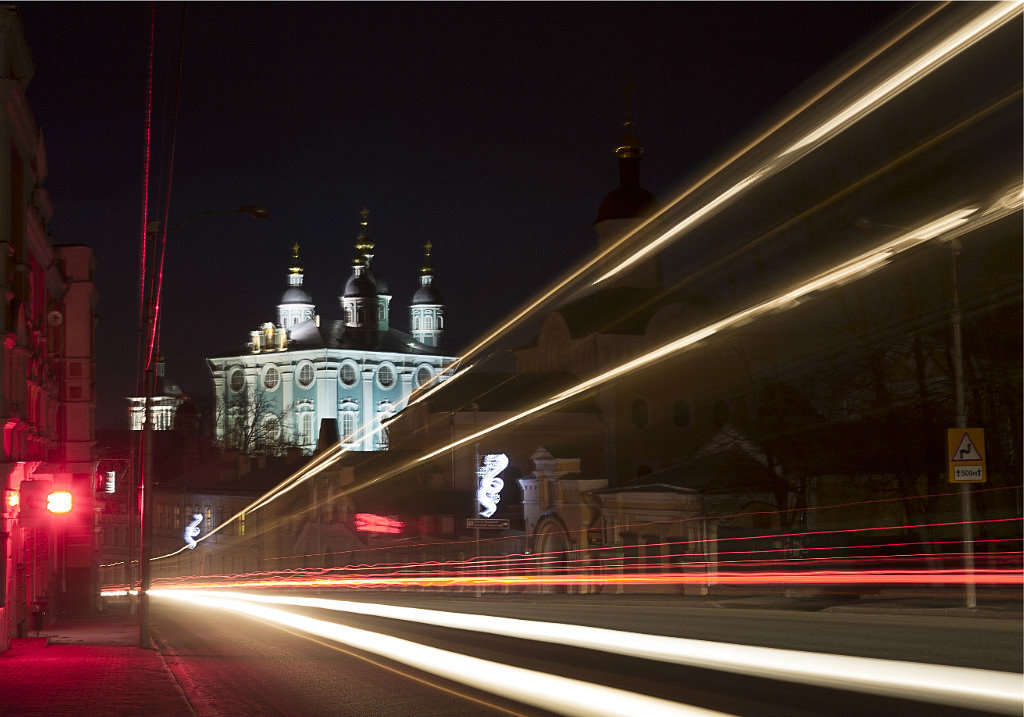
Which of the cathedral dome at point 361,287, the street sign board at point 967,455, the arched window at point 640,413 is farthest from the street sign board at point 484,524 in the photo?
the cathedral dome at point 361,287

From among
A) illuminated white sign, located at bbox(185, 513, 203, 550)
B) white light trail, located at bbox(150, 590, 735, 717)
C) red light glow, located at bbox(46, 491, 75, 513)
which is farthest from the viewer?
illuminated white sign, located at bbox(185, 513, 203, 550)

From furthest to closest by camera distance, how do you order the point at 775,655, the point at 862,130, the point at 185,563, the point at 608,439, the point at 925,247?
the point at 185,563, the point at 608,439, the point at 862,130, the point at 925,247, the point at 775,655

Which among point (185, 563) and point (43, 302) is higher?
point (43, 302)

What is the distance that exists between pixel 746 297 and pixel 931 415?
28.5 ft

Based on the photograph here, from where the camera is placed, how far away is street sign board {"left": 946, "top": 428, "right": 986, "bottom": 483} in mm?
21062

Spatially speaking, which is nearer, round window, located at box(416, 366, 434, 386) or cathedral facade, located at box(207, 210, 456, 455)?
cathedral facade, located at box(207, 210, 456, 455)

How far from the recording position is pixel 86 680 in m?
15.0

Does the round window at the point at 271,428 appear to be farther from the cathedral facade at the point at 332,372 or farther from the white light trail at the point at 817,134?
the white light trail at the point at 817,134

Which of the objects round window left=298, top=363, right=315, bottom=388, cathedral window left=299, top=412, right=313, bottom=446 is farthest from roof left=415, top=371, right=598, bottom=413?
round window left=298, top=363, right=315, bottom=388

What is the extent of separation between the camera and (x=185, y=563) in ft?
306

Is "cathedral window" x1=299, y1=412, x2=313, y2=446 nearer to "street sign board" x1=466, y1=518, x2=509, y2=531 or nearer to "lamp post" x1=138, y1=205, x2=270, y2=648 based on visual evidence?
"street sign board" x1=466, y1=518, x2=509, y2=531

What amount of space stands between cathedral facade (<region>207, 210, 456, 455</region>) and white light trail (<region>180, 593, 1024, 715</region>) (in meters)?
113

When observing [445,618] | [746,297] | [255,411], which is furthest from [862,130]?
[255,411]

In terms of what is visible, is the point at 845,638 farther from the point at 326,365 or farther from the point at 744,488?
the point at 326,365
